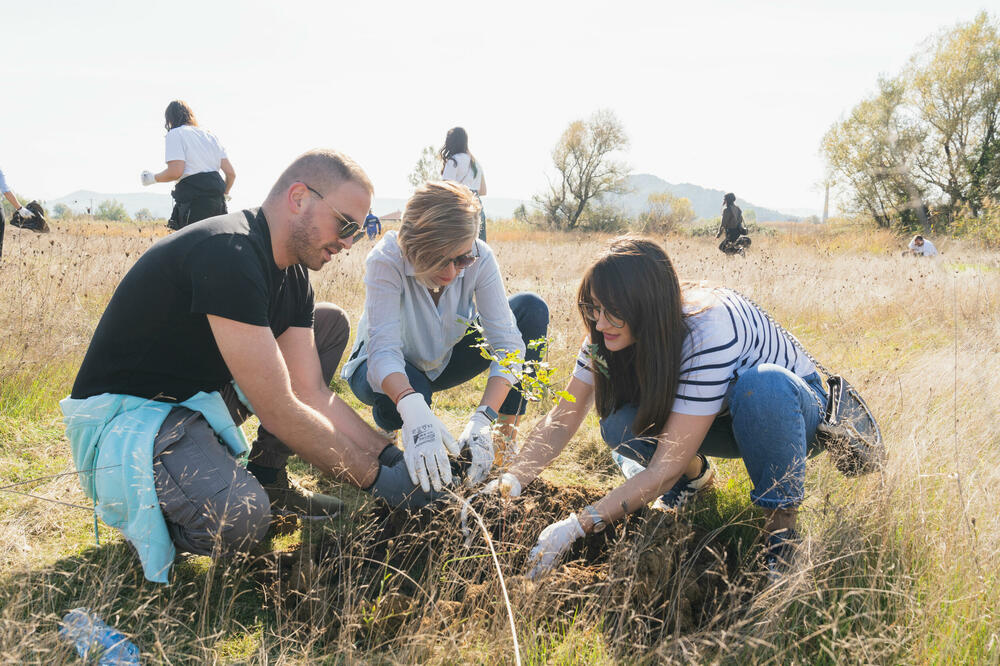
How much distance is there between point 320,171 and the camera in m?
2.27

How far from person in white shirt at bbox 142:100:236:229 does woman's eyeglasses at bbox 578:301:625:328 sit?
392 cm

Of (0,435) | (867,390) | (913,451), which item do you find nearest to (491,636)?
(913,451)

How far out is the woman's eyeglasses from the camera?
2.13m

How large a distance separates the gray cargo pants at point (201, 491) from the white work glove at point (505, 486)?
80 cm

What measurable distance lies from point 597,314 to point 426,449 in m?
0.86

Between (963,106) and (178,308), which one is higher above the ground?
(963,106)

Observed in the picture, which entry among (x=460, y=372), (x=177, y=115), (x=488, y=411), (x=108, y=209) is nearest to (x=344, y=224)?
(x=488, y=411)

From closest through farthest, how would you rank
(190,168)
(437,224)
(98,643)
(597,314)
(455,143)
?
(98,643) → (597,314) → (437,224) → (190,168) → (455,143)

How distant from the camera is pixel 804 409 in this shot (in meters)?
2.21

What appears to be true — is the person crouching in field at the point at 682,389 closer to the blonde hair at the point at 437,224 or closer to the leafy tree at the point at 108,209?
the blonde hair at the point at 437,224

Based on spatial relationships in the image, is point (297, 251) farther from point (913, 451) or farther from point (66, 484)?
point (913, 451)

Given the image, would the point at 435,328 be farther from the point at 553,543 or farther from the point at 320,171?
the point at 553,543

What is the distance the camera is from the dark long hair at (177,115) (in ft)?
15.5

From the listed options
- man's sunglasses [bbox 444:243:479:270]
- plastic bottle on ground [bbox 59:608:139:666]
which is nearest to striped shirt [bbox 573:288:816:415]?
man's sunglasses [bbox 444:243:479:270]
